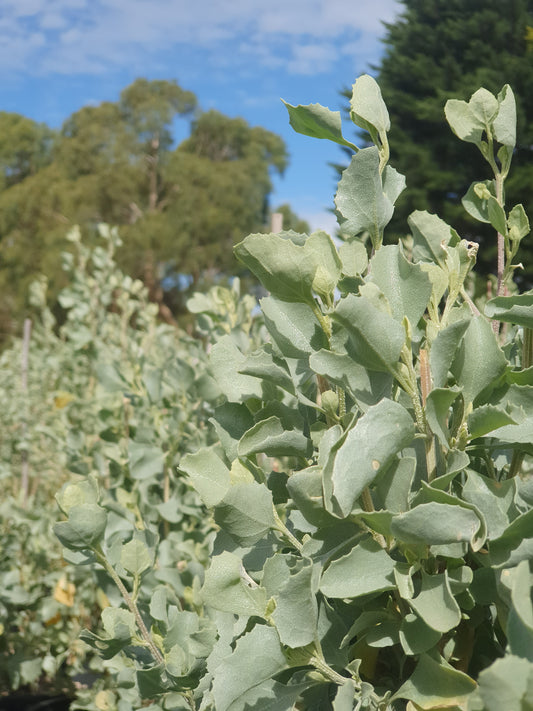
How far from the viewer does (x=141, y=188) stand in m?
17.4

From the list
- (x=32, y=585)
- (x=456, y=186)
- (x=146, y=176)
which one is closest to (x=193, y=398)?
(x=32, y=585)

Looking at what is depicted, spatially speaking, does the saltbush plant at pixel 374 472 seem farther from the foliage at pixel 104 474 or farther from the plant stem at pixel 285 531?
the foliage at pixel 104 474

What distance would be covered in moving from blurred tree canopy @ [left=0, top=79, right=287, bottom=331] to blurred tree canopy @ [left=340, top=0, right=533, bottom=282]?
18.2ft

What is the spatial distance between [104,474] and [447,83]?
11.1 meters

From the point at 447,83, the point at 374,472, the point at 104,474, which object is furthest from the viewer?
the point at 447,83

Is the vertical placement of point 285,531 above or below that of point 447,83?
above

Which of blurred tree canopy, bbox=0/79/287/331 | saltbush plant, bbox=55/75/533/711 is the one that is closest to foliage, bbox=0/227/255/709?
saltbush plant, bbox=55/75/533/711

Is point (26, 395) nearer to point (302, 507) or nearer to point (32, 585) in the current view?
point (32, 585)

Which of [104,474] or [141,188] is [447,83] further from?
[104,474]

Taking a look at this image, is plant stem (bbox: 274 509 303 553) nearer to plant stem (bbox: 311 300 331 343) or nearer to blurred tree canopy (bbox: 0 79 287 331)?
plant stem (bbox: 311 300 331 343)

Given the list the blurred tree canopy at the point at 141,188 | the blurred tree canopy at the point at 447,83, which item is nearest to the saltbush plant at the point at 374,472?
the blurred tree canopy at the point at 447,83

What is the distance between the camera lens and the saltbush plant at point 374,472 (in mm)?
359

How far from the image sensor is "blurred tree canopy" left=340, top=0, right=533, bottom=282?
33.7ft

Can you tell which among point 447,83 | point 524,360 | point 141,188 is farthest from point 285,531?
point 141,188
